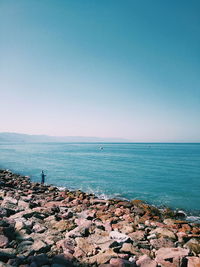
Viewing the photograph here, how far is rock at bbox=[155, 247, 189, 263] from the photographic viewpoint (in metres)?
6.31


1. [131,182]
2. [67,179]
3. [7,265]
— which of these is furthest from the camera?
[67,179]

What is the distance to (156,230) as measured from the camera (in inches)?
363

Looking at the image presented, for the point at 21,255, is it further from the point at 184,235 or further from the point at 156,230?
the point at 184,235

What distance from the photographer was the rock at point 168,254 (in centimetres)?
631

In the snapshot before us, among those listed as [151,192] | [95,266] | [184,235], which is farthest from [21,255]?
[151,192]

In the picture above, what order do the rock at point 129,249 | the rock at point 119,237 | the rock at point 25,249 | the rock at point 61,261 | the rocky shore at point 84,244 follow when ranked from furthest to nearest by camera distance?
the rock at point 119,237 < the rock at point 129,249 < the rock at point 25,249 < the rocky shore at point 84,244 < the rock at point 61,261

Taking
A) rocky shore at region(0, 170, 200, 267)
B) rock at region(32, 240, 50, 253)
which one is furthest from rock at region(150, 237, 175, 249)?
rock at region(32, 240, 50, 253)

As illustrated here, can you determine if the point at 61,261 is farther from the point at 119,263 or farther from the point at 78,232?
the point at 78,232

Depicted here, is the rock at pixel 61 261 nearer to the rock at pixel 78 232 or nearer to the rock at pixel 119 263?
the rock at pixel 119 263

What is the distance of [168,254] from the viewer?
6.47m

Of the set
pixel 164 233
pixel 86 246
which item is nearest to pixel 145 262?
pixel 86 246

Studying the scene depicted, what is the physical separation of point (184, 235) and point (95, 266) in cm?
522

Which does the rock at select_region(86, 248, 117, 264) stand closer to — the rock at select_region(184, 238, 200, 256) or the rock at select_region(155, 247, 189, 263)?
the rock at select_region(155, 247, 189, 263)

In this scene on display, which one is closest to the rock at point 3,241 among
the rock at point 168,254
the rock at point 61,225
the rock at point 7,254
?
the rock at point 7,254
